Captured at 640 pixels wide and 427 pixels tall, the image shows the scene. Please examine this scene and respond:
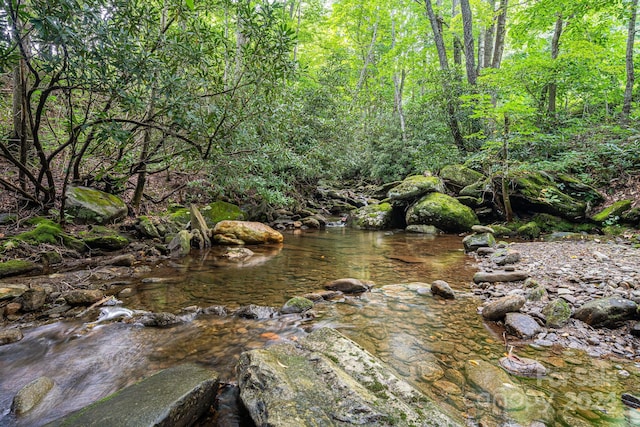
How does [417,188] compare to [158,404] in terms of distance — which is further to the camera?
[417,188]

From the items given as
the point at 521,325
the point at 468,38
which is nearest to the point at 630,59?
the point at 468,38

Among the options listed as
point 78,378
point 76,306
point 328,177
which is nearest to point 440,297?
point 78,378

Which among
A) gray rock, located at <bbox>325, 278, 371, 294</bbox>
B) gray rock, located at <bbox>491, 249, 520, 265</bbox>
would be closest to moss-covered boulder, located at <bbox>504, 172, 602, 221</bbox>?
gray rock, located at <bbox>491, 249, 520, 265</bbox>

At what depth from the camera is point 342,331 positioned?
3225mm

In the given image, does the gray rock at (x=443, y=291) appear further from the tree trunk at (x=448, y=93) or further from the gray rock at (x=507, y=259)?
the tree trunk at (x=448, y=93)

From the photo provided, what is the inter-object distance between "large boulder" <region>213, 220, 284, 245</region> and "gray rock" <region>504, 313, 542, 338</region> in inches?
254

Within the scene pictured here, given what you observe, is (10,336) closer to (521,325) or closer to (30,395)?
(30,395)

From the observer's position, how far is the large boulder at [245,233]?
27.4ft

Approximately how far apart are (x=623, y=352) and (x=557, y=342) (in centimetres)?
44

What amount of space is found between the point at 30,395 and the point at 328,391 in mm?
2115

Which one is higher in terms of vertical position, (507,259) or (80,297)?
(80,297)

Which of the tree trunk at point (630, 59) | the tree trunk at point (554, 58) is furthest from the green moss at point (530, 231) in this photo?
the tree trunk at point (554, 58)

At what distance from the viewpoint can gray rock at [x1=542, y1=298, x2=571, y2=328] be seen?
9.79ft

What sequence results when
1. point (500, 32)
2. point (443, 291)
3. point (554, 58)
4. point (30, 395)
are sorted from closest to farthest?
point (30, 395), point (443, 291), point (554, 58), point (500, 32)
